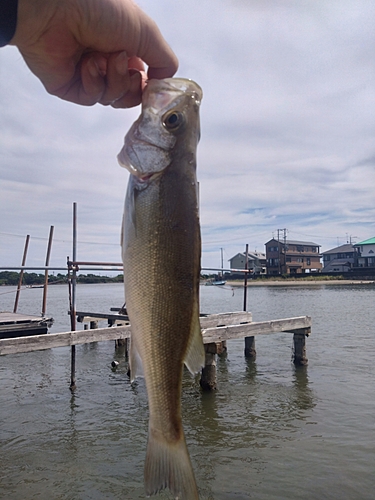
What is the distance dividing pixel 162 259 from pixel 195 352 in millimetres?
502

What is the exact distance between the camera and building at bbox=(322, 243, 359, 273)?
89.2 meters

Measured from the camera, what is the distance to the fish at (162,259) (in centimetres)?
203

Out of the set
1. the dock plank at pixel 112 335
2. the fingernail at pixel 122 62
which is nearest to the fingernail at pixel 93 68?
the fingernail at pixel 122 62

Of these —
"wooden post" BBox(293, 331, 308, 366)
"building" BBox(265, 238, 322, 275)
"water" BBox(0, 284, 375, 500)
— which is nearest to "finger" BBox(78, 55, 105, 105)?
"water" BBox(0, 284, 375, 500)

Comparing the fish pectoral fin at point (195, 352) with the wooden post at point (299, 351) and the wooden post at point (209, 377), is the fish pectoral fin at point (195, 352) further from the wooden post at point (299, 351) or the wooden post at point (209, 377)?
the wooden post at point (299, 351)

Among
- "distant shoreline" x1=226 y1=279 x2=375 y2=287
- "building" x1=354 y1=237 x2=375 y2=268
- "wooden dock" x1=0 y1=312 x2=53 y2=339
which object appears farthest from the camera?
"building" x1=354 y1=237 x2=375 y2=268

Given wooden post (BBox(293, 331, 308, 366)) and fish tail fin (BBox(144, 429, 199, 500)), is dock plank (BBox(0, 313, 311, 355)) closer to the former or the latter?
wooden post (BBox(293, 331, 308, 366))

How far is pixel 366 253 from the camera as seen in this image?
8525cm

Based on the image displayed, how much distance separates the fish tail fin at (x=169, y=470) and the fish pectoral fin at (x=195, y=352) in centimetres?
36

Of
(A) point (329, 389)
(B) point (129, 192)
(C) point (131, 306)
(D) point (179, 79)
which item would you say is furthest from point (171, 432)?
(A) point (329, 389)

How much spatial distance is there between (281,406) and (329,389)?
209cm

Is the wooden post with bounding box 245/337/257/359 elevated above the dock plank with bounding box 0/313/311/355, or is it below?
below

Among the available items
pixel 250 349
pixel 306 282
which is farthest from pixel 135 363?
pixel 306 282

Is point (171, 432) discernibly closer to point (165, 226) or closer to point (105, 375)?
point (165, 226)
